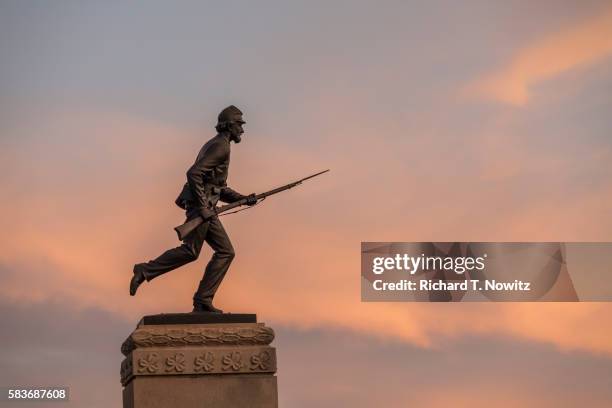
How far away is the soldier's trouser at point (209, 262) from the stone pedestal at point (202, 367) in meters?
0.92

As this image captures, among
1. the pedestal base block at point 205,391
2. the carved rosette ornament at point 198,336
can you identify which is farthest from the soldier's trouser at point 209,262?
the pedestal base block at point 205,391

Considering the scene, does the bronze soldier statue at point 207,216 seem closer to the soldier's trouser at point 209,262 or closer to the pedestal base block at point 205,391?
the soldier's trouser at point 209,262

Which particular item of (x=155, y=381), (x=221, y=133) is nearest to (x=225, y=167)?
(x=221, y=133)

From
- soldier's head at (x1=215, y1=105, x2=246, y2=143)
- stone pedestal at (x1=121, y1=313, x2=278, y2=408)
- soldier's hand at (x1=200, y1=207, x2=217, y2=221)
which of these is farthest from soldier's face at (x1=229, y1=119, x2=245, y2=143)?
stone pedestal at (x1=121, y1=313, x2=278, y2=408)

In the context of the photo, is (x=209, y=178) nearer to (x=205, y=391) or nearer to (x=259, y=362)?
(x=259, y=362)

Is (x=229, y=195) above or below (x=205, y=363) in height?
above

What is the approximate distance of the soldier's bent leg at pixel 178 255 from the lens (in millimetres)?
25031

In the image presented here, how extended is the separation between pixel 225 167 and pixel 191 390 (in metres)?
3.90

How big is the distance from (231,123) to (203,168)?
0.91m

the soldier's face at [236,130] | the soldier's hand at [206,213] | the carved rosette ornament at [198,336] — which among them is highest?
the soldier's face at [236,130]

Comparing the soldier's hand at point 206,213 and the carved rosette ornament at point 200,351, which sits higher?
the soldier's hand at point 206,213

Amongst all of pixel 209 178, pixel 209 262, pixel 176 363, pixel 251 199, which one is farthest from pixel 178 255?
pixel 176 363

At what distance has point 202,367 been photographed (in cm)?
2422

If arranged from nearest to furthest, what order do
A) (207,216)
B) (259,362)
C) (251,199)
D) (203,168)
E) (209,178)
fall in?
(259,362)
(207,216)
(203,168)
(209,178)
(251,199)
